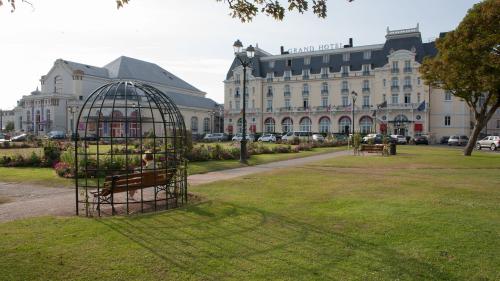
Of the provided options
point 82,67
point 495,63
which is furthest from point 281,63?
point 495,63

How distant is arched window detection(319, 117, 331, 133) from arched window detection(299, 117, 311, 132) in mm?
2211

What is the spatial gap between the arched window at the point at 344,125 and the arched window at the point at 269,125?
1277cm

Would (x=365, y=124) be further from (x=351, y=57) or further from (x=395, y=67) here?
(x=351, y=57)

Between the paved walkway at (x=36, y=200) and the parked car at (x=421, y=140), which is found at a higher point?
the parked car at (x=421, y=140)

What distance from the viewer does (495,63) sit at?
73.5 ft

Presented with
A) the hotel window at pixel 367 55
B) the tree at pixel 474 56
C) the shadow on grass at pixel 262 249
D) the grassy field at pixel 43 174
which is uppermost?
the hotel window at pixel 367 55

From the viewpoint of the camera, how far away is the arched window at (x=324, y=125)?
233 feet

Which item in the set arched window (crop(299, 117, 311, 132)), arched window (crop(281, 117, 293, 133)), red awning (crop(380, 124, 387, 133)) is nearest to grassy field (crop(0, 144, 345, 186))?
red awning (crop(380, 124, 387, 133))

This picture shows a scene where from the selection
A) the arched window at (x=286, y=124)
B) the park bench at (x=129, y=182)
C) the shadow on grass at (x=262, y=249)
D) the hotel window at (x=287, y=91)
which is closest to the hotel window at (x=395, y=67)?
the hotel window at (x=287, y=91)

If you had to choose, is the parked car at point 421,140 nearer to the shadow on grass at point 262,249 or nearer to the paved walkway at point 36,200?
the paved walkway at point 36,200

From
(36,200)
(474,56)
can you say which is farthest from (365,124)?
(36,200)

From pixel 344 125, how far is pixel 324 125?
3.67 m

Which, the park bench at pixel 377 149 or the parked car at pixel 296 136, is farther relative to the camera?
the parked car at pixel 296 136

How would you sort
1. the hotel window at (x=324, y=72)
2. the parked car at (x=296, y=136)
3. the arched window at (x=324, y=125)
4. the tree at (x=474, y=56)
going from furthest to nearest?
the hotel window at (x=324, y=72), the arched window at (x=324, y=125), the parked car at (x=296, y=136), the tree at (x=474, y=56)
